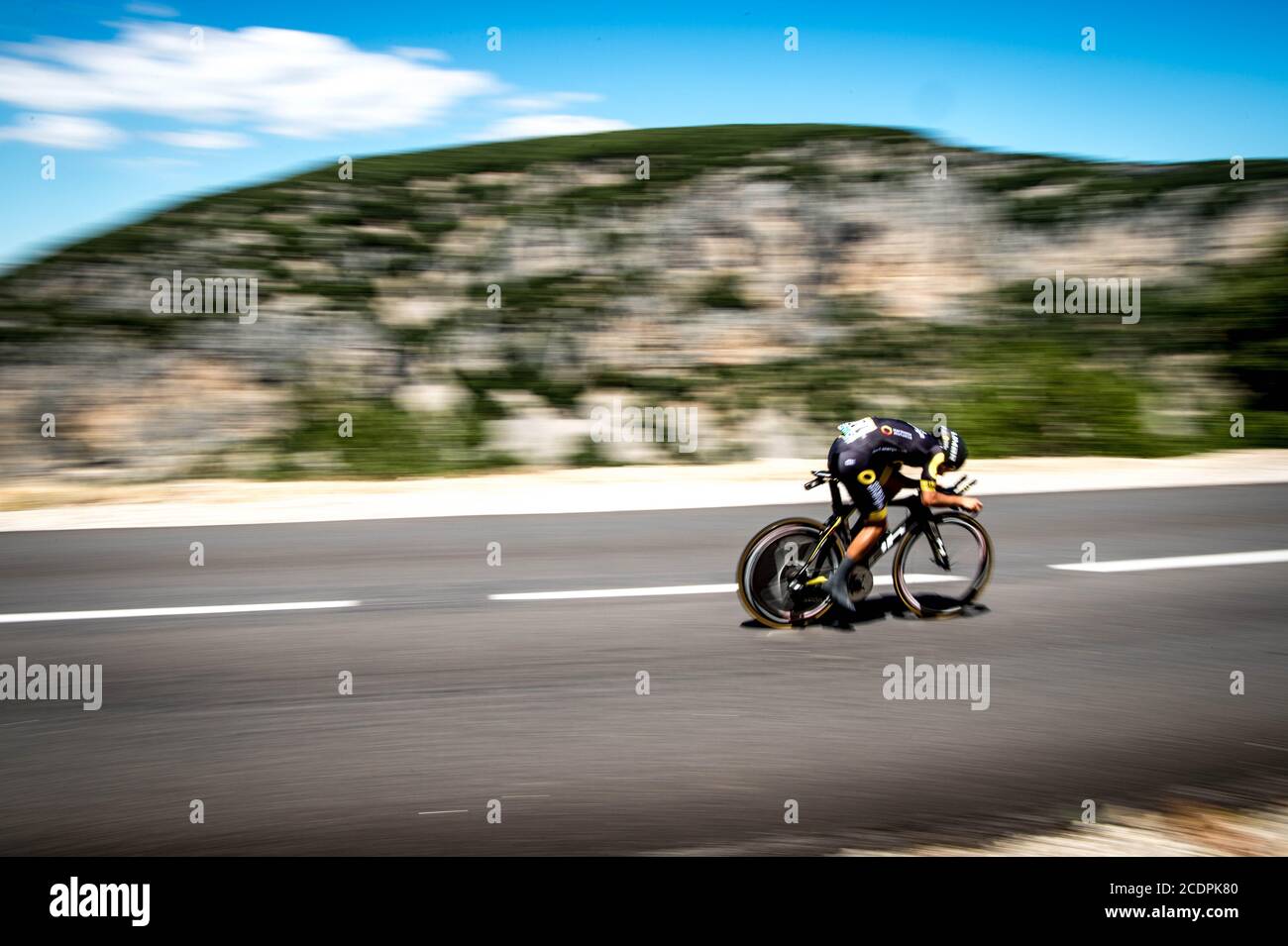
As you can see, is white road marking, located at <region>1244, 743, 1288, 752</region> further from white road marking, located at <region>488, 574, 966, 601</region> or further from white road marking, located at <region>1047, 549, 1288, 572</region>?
white road marking, located at <region>1047, 549, 1288, 572</region>

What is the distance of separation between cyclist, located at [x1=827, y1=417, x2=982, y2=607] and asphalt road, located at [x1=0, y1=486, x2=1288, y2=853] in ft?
1.72

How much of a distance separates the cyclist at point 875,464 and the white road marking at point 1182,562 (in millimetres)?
2649

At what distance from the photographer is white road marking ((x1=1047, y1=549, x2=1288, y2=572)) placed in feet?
29.6

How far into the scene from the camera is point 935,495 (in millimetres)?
7105

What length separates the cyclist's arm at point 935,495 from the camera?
22.9ft

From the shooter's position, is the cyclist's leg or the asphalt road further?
the cyclist's leg

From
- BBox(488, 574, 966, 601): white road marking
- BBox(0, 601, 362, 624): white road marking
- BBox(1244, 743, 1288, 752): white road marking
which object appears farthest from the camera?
BBox(488, 574, 966, 601): white road marking

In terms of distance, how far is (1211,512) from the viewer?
1199cm

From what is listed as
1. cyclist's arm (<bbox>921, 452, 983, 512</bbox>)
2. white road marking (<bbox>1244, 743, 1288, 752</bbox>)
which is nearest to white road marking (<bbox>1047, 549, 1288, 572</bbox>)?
cyclist's arm (<bbox>921, 452, 983, 512</bbox>)

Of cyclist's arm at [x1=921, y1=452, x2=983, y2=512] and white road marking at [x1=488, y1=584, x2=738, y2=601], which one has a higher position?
cyclist's arm at [x1=921, y1=452, x2=983, y2=512]

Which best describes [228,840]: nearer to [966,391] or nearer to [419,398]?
[419,398]

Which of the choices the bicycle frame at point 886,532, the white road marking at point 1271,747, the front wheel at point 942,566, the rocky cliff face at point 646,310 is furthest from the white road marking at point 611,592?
the rocky cliff face at point 646,310
